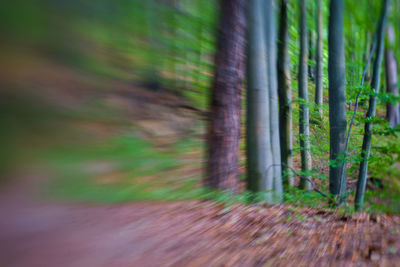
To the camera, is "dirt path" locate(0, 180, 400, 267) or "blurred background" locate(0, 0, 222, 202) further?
"blurred background" locate(0, 0, 222, 202)

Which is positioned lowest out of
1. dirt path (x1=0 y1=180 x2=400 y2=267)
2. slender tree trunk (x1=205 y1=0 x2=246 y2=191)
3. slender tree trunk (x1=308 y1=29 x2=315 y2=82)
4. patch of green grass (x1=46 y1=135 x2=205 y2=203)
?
dirt path (x1=0 y1=180 x2=400 y2=267)

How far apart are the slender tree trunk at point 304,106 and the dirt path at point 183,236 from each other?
2789mm

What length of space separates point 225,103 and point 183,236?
7.20 feet

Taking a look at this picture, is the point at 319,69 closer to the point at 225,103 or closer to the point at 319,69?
the point at 319,69

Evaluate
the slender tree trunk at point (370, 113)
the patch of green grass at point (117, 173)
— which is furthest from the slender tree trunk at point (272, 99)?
the patch of green grass at point (117, 173)

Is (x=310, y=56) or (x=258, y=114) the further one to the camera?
(x=310, y=56)

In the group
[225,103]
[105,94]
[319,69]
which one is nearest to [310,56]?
[319,69]

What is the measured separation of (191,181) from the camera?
186 inches

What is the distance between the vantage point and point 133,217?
261cm

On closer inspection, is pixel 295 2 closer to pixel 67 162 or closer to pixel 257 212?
pixel 257 212

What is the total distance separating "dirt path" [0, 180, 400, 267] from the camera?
187 centimetres

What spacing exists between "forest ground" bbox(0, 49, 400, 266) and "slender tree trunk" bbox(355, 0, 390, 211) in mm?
1692

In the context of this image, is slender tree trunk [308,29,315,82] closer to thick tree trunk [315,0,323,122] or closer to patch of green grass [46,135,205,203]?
thick tree trunk [315,0,323,122]

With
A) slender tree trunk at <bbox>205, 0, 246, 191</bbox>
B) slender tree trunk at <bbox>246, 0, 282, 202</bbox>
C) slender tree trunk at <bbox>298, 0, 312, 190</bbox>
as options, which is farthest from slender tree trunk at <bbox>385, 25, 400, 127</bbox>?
slender tree trunk at <bbox>205, 0, 246, 191</bbox>
